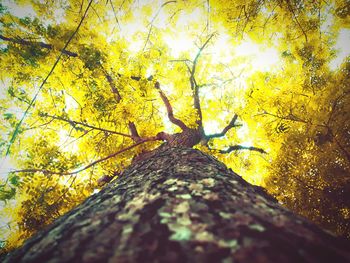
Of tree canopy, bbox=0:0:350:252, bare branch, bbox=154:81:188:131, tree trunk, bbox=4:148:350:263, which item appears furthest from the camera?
bare branch, bbox=154:81:188:131

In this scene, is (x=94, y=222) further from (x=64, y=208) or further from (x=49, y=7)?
(x=49, y=7)

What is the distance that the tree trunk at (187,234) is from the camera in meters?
0.82

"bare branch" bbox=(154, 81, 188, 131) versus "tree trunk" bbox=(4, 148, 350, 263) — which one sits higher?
"bare branch" bbox=(154, 81, 188, 131)

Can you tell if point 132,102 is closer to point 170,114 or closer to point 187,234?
point 170,114

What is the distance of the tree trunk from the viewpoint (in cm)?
82

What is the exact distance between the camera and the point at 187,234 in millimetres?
947

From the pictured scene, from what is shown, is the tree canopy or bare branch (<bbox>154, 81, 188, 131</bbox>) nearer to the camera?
the tree canopy

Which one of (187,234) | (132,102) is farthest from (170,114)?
(187,234)

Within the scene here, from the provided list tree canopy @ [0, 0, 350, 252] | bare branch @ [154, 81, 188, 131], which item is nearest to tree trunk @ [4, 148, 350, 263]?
tree canopy @ [0, 0, 350, 252]

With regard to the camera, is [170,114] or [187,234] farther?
[170,114]

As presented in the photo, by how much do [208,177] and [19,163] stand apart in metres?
5.94

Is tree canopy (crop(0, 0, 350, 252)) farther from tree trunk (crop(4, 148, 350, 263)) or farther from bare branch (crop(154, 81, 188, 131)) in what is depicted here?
tree trunk (crop(4, 148, 350, 263))

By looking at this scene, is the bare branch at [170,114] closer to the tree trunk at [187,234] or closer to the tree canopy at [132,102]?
the tree canopy at [132,102]

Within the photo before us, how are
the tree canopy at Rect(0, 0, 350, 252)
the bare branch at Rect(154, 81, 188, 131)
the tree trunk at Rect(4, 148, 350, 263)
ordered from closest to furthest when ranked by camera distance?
the tree trunk at Rect(4, 148, 350, 263) → the tree canopy at Rect(0, 0, 350, 252) → the bare branch at Rect(154, 81, 188, 131)
